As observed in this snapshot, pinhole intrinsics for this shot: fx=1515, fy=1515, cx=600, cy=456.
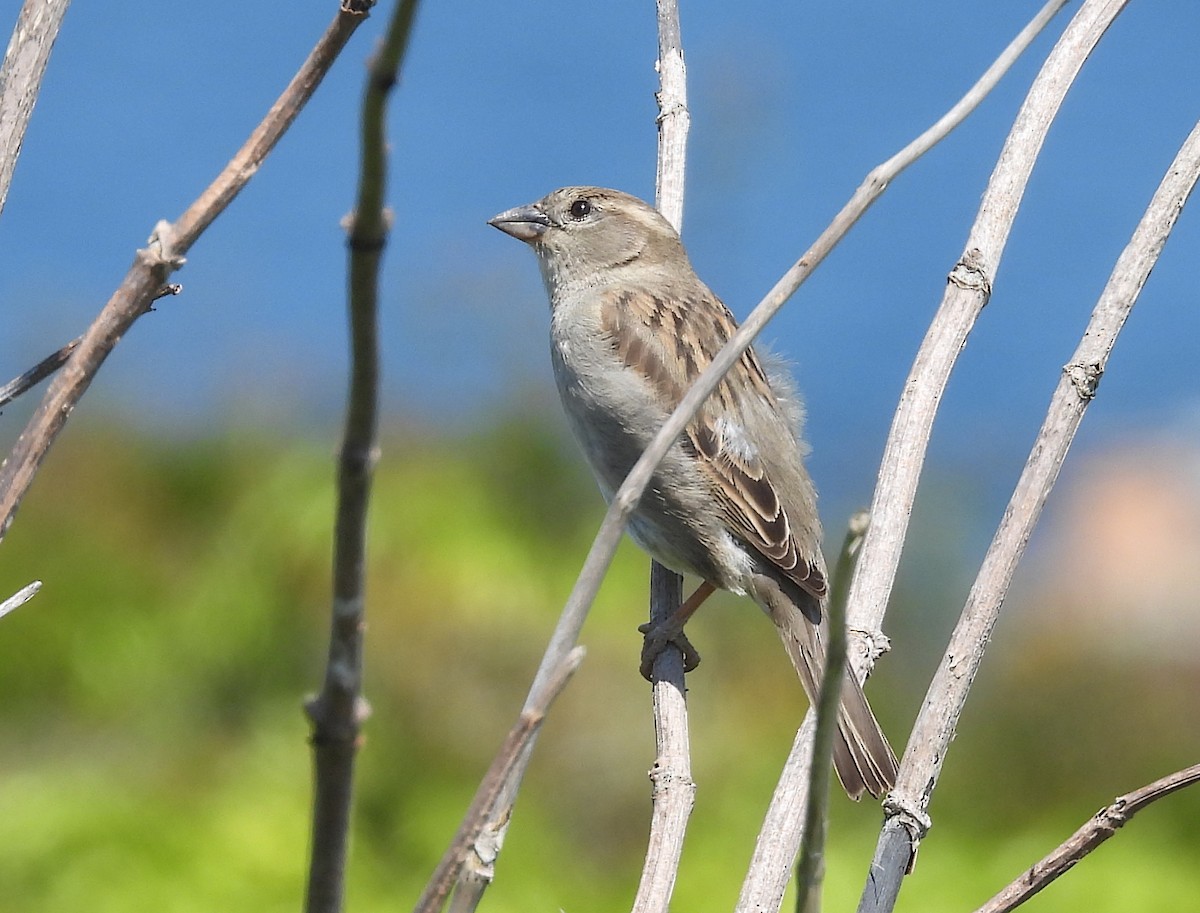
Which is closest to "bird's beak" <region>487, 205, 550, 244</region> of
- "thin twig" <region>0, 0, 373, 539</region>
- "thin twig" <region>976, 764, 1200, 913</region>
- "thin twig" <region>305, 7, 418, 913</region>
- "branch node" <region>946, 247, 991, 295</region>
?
"branch node" <region>946, 247, 991, 295</region>

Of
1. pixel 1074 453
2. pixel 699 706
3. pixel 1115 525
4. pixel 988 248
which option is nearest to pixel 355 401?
pixel 988 248

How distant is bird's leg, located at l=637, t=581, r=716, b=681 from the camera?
2473 mm

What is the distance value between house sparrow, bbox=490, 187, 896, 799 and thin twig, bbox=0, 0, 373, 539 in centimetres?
171

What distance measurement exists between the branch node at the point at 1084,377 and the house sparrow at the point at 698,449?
111 centimetres

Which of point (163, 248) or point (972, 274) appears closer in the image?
point (163, 248)

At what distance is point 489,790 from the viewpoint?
87 cm

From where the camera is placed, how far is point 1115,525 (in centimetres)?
616

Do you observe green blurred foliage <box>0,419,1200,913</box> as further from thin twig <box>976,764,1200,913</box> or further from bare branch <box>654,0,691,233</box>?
thin twig <box>976,764,1200,913</box>

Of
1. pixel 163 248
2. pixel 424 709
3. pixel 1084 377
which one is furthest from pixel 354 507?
pixel 424 709

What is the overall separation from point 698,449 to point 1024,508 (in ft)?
4.24

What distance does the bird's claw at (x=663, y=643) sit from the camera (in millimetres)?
2462

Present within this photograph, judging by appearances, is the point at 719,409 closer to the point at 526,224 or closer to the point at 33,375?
the point at 526,224

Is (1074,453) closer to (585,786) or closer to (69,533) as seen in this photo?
(585,786)

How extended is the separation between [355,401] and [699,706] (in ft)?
13.0
